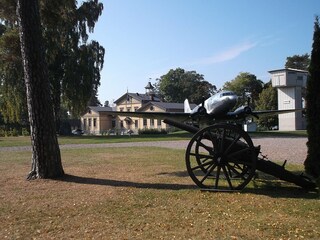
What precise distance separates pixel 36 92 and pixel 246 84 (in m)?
80.4

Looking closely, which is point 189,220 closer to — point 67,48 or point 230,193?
point 230,193

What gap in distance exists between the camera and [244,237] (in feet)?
17.7

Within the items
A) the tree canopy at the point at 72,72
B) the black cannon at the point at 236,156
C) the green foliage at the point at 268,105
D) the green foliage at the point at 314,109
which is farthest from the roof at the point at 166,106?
the black cannon at the point at 236,156

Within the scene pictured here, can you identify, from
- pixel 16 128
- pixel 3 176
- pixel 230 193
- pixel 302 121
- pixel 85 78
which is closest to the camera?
pixel 230 193

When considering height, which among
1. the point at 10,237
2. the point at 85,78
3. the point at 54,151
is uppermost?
the point at 85,78

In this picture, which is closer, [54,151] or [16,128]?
[54,151]

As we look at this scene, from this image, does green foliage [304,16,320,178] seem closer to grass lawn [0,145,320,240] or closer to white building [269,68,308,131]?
grass lawn [0,145,320,240]

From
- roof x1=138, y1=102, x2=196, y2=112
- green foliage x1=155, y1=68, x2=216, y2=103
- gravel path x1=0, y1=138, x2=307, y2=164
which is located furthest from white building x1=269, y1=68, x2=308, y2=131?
green foliage x1=155, y1=68, x2=216, y2=103

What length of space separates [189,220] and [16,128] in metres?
63.5

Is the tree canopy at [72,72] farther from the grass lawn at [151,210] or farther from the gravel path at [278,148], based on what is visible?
the grass lawn at [151,210]

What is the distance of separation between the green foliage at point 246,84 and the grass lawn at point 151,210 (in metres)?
77.6

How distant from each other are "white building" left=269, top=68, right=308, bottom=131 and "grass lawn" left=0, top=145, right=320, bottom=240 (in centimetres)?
4638

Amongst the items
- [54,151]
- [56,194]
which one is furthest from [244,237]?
[54,151]

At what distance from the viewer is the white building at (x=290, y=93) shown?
177 feet
